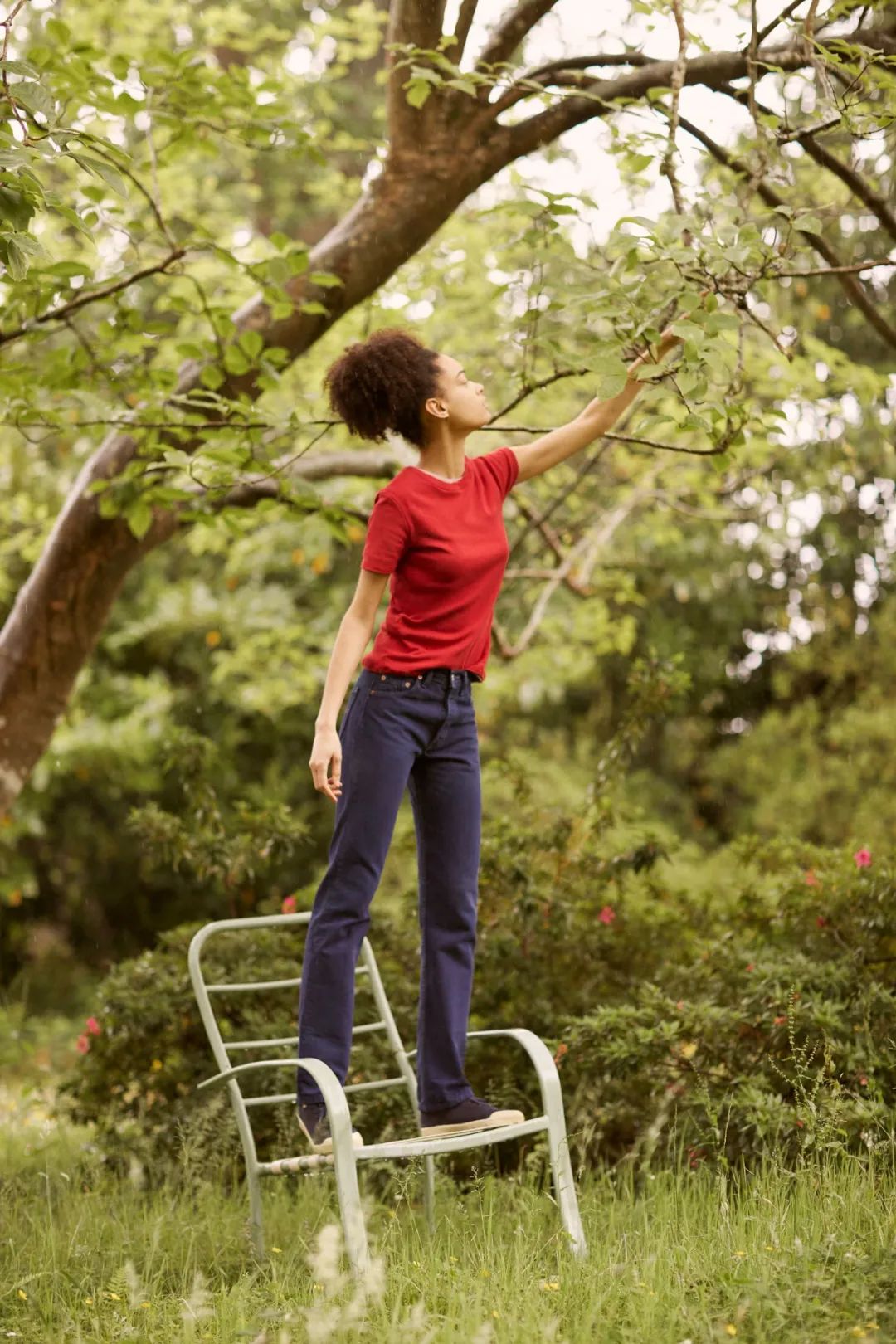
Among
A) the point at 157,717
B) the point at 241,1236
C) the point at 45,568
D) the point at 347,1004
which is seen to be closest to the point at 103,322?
the point at 45,568

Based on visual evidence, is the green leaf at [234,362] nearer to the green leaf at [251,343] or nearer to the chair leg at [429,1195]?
the green leaf at [251,343]

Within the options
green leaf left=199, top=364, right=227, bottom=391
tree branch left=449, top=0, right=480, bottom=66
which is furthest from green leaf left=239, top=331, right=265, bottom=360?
tree branch left=449, top=0, right=480, bottom=66

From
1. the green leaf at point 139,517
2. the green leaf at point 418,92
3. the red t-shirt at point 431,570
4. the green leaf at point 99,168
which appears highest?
the green leaf at point 418,92

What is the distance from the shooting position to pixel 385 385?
2.95m

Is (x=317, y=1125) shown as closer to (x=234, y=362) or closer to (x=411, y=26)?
(x=234, y=362)

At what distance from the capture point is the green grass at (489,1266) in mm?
2230

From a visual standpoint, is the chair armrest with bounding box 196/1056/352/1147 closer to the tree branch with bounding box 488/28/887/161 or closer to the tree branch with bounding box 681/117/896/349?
the tree branch with bounding box 681/117/896/349

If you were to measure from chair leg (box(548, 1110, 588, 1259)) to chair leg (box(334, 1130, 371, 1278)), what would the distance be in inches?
Answer: 16.6

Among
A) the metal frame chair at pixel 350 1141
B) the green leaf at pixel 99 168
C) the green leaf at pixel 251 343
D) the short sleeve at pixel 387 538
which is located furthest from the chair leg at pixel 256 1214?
the green leaf at pixel 251 343

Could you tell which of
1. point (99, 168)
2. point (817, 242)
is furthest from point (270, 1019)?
point (817, 242)

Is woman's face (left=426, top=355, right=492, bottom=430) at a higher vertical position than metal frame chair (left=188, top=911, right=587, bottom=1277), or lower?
higher

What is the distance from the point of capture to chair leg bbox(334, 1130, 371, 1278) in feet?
7.84

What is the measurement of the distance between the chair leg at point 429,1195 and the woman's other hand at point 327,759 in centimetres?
89

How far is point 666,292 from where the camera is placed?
3.06 m
